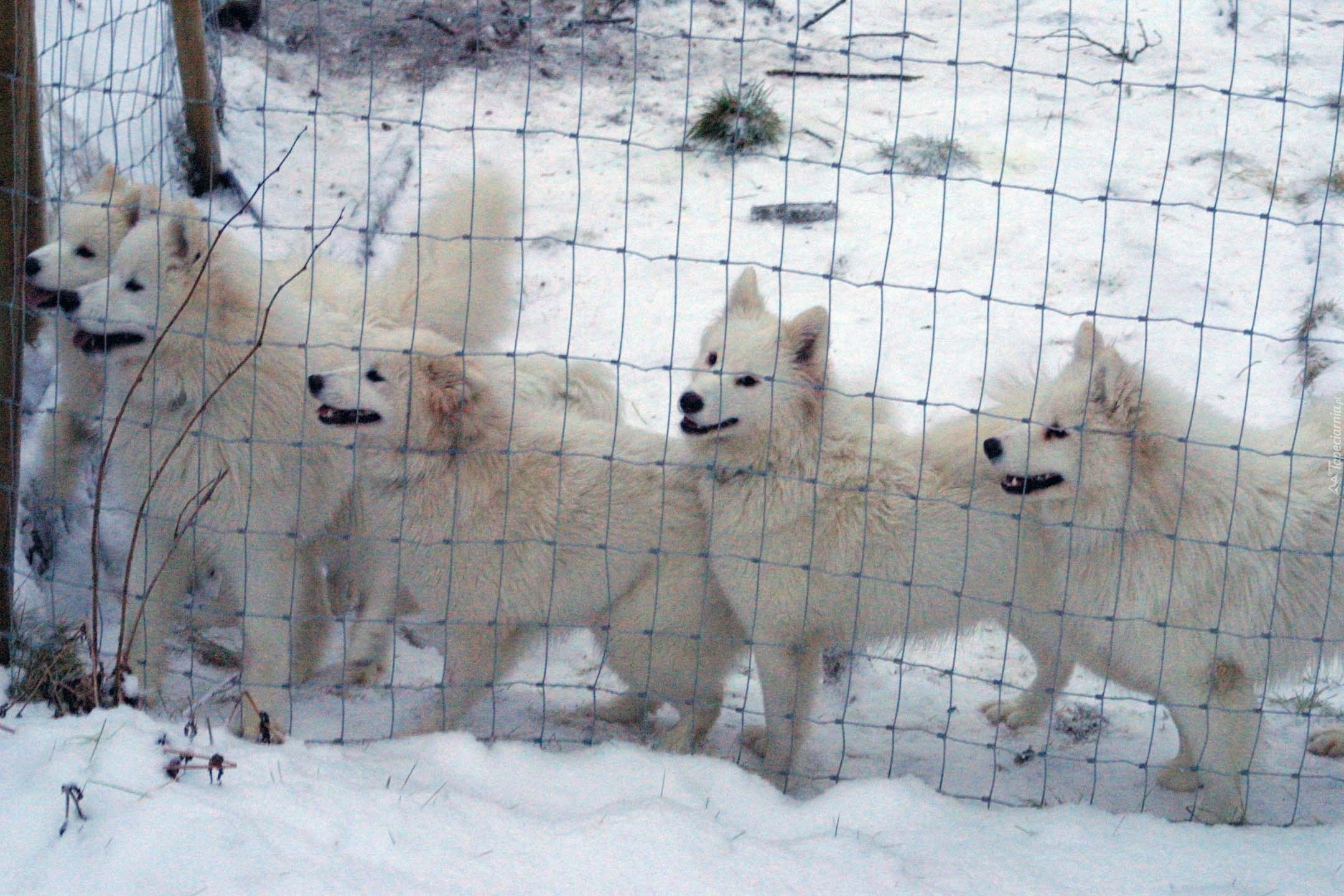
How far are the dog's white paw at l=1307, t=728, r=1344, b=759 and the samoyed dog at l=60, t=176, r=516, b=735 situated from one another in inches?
120

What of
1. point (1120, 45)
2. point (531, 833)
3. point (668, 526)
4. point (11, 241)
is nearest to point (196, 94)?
point (11, 241)

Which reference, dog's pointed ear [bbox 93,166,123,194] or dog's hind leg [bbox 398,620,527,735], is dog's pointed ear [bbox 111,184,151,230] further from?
dog's hind leg [bbox 398,620,527,735]

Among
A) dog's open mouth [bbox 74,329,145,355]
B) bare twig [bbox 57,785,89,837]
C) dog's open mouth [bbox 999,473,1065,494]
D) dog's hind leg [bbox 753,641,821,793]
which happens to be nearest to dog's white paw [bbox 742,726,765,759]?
dog's hind leg [bbox 753,641,821,793]

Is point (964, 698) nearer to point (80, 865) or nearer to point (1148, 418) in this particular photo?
point (1148, 418)

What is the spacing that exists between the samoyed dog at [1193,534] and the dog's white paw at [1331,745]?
19.8 inches

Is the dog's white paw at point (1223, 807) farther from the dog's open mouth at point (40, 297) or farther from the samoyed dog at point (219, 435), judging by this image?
the dog's open mouth at point (40, 297)

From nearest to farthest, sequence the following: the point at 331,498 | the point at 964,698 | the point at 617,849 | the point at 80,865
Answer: the point at 80,865, the point at 617,849, the point at 331,498, the point at 964,698

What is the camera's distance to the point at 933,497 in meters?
3.78

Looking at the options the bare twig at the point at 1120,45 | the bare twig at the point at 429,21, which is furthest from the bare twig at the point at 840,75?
the bare twig at the point at 429,21

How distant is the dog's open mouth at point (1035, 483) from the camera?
3643 millimetres

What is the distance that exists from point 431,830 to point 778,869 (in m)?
0.84

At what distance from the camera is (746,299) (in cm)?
412

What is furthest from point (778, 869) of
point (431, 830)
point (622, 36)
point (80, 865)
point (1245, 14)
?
point (1245, 14)

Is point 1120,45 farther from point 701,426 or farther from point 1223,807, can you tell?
point 1223,807
